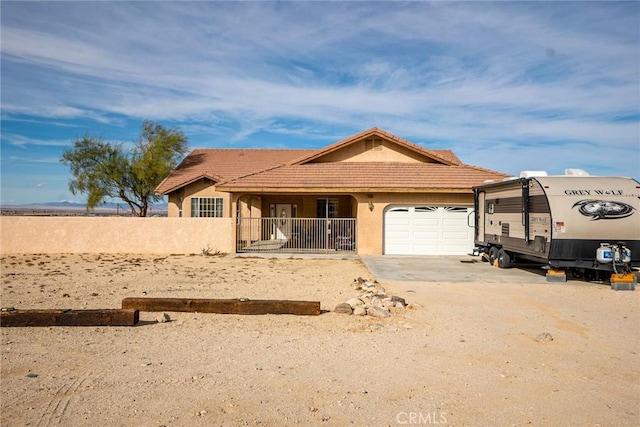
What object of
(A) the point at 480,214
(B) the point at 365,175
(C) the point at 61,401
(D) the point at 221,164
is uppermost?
(D) the point at 221,164

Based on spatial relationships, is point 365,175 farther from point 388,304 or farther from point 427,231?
point 388,304

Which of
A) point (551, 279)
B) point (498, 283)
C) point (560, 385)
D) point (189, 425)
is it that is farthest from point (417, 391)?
point (551, 279)

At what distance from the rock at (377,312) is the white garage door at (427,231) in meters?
11.4

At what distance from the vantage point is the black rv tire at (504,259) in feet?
51.4

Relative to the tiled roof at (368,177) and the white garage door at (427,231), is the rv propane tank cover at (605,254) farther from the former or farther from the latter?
the white garage door at (427,231)

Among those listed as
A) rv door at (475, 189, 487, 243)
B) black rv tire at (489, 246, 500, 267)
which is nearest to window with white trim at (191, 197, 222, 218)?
rv door at (475, 189, 487, 243)

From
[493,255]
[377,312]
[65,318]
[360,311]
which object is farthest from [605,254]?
[65,318]

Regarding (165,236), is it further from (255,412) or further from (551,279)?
(255,412)

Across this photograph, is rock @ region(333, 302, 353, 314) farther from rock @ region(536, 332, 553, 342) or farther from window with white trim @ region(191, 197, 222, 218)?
window with white trim @ region(191, 197, 222, 218)

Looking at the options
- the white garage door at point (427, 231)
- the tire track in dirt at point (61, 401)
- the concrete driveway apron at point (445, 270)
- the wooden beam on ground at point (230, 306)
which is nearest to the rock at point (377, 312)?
the wooden beam on ground at point (230, 306)

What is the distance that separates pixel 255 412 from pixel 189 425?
0.61 meters

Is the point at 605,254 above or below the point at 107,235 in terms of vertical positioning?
below

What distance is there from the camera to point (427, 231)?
20.0 meters

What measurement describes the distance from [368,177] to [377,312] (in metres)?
12.4
